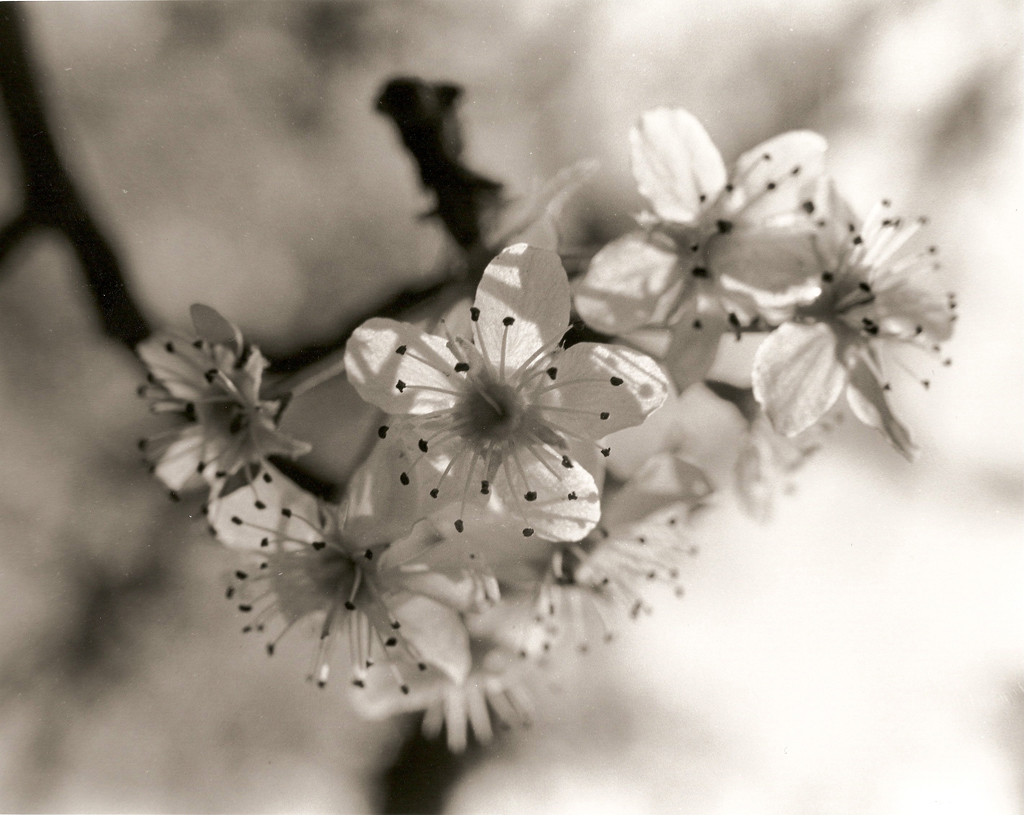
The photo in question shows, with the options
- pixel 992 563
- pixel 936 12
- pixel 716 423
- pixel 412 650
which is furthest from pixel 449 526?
pixel 936 12

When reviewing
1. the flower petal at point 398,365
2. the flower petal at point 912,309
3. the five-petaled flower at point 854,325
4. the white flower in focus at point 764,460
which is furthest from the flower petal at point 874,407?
the flower petal at point 398,365

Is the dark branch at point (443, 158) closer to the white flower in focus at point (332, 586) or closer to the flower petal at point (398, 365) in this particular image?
the flower petal at point (398, 365)

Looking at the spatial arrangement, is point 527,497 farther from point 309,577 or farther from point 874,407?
point 874,407

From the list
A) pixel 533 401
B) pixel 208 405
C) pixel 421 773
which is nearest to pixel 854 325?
pixel 533 401

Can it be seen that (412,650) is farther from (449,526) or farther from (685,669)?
(685,669)

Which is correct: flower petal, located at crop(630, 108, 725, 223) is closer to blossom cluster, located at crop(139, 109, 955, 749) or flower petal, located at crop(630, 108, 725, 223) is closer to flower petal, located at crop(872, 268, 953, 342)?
blossom cluster, located at crop(139, 109, 955, 749)

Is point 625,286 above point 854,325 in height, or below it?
above
